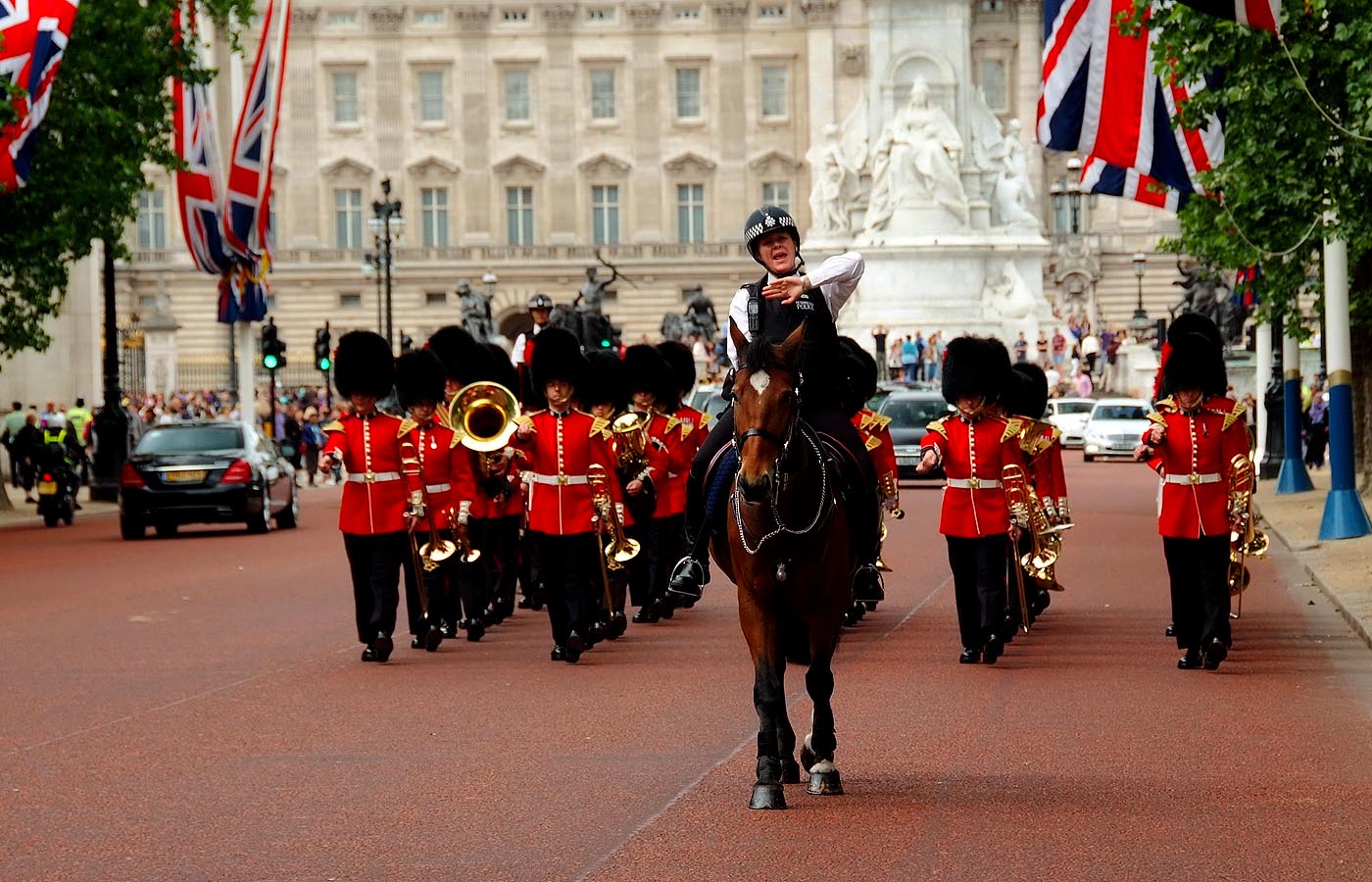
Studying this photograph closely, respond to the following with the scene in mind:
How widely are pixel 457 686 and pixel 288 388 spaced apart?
69.6 metres

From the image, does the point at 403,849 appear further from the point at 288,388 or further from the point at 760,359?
the point at 288,388

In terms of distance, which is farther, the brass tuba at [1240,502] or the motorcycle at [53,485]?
the motorcycle at [53,485]

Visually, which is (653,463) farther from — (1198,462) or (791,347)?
(791,347)

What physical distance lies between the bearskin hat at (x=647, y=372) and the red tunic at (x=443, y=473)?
1.99 m

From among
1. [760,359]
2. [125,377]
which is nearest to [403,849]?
[760,359]

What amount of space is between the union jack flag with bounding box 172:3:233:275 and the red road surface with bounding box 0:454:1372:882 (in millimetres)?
18655

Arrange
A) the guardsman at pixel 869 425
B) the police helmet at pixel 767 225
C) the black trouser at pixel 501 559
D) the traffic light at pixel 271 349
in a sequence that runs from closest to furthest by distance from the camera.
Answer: the police helmet at pixel 767 225
the guardsman at pixel 869 425
the black trouser at pixel 501 559
the traffic light at pixel 271 349

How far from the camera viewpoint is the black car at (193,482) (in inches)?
1183

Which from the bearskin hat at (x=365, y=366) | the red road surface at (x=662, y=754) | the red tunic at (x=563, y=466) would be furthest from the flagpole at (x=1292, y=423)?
the bearskin hat at (x=365, y=366)

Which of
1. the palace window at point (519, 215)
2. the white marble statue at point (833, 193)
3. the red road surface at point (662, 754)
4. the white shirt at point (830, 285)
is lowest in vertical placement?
the red road surface at point (662, 754)

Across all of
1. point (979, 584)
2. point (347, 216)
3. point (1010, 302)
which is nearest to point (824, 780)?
point (979, 584)

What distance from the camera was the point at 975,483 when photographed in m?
14.9

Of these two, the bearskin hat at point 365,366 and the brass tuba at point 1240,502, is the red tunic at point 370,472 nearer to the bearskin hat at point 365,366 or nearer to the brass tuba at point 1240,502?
the bearskin hat at point 365,366

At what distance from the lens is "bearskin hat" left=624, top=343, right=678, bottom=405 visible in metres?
18.1
